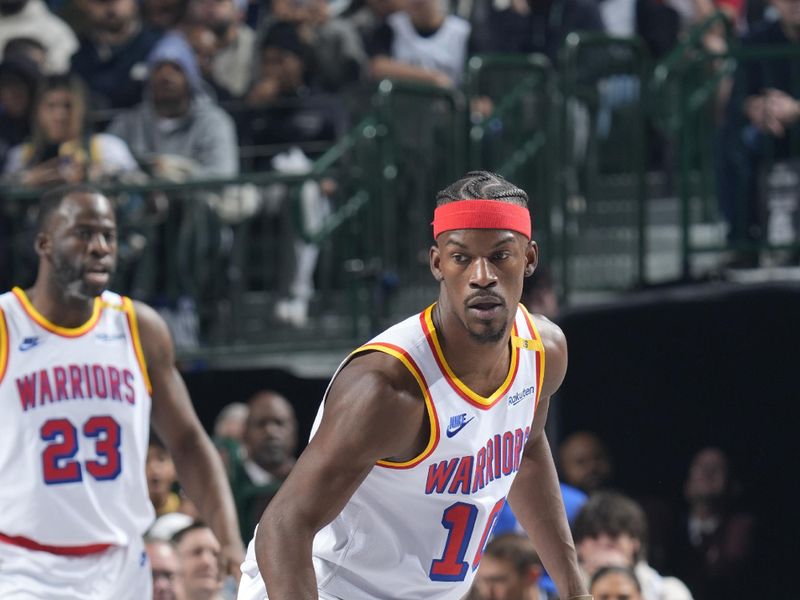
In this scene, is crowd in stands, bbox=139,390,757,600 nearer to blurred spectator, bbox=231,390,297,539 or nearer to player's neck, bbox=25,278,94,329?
blurred spectator, bbox=231,390,297,539

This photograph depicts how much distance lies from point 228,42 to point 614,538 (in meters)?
5.56

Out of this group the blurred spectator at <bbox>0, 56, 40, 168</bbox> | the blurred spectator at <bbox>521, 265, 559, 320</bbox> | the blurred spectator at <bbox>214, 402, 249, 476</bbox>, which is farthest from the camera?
the blurred spectator at <bbox>0, 56, 40, 168</bbox>

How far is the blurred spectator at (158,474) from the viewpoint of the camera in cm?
874

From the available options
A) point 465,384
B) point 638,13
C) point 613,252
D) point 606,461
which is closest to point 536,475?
point 465,384

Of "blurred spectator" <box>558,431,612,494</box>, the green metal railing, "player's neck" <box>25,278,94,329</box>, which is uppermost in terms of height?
the green metal railing

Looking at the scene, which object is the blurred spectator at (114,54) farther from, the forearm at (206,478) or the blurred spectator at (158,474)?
the forearm at (206,478)

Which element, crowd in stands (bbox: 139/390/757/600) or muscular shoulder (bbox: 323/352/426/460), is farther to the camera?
crowd in stands (bbox: 139/390/757/600)

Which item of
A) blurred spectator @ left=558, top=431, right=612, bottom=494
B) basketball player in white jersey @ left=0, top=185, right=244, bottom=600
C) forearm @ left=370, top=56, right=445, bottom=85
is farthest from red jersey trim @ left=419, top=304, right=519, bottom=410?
forearm @ left=370, top=56, right=445, bottom=85

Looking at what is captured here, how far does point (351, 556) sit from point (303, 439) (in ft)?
18.6

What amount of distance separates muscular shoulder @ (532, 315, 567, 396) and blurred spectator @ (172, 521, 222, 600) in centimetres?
293

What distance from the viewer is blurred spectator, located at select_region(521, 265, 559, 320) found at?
9430mm

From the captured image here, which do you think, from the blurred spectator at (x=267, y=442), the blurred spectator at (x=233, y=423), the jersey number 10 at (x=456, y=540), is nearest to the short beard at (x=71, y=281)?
the jersey number 10 at (x=456, y=540)

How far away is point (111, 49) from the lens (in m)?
11.6

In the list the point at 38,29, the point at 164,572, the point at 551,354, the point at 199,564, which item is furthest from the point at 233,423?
the point at 551,354
